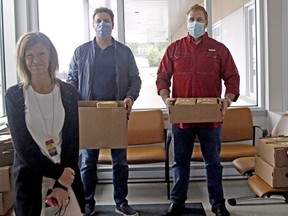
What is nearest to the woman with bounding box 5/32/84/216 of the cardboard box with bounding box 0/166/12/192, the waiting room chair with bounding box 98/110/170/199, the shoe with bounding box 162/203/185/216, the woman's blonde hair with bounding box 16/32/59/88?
the woman's blonde hair with bounding box 16/32/59/88

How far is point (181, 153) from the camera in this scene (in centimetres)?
309

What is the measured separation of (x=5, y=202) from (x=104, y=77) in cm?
118

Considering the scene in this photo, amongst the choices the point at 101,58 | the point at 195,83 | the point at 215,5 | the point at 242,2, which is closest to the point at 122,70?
the point at 101,58

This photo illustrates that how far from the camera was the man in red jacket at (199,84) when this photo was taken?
302 centimetres

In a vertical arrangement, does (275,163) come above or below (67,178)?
below

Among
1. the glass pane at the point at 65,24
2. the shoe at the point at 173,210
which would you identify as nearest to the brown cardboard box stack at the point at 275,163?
the shoe at the point at 173,210

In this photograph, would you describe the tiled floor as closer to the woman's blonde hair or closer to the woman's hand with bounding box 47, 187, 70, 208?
the woman's hand with bounding box 47, 187, 70, 208

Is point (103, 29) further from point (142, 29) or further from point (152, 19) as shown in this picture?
point (152, 19)

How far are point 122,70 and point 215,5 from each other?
6.85 feet

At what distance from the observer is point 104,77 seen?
309 centimetres

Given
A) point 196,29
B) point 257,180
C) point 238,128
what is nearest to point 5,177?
point 196,29

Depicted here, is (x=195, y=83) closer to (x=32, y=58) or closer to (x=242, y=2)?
(x=32, y=58)

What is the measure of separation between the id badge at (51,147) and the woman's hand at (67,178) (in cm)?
9

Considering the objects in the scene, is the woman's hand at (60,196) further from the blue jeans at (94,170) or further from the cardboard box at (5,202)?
the blue jeans at (94,170)
